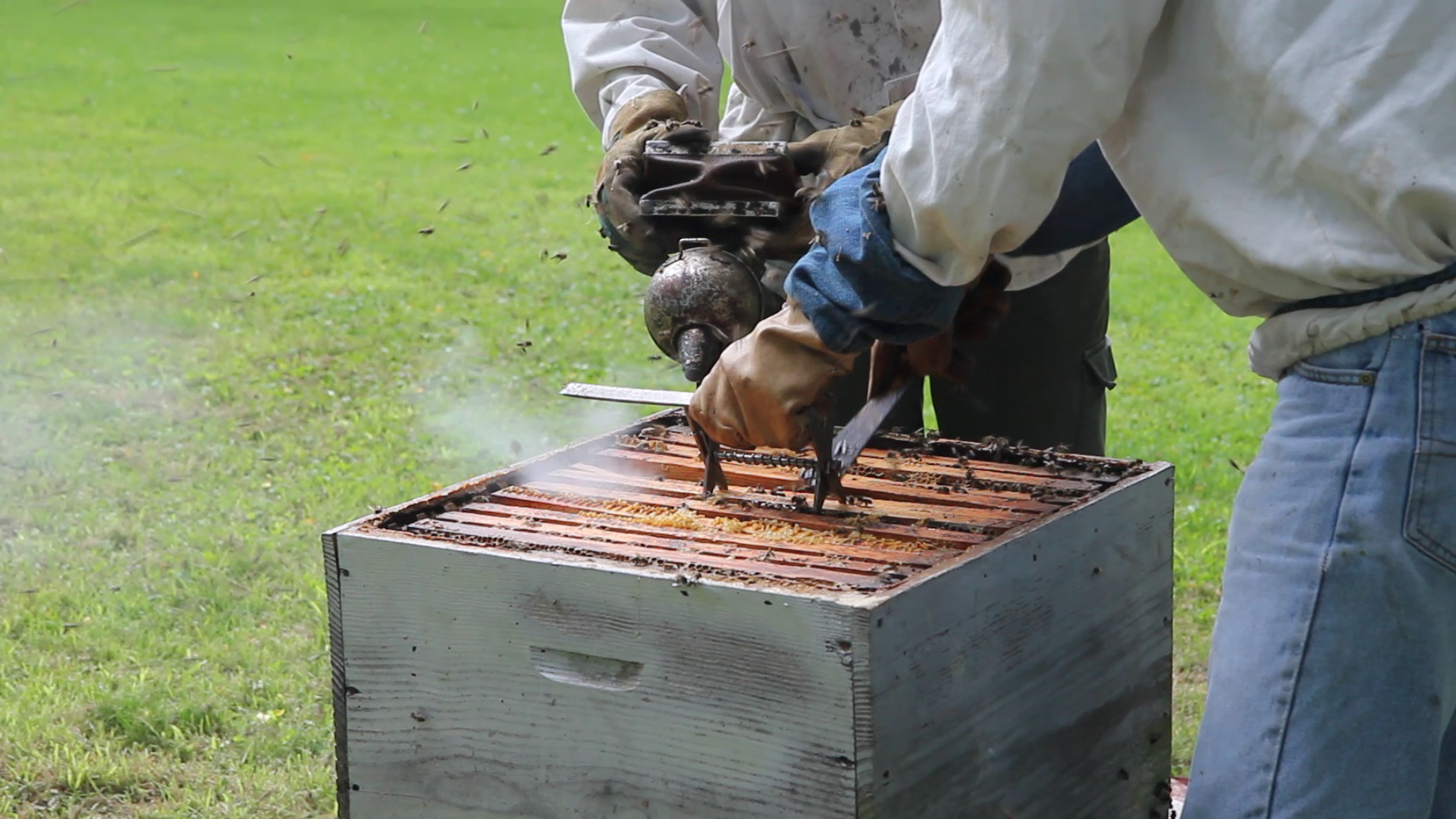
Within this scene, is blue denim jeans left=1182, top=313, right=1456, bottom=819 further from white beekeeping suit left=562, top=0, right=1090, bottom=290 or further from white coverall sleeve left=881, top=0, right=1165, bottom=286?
white beekeeping suit left=562, top=0, right=1090, bottom=290

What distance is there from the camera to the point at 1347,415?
162 centimetres

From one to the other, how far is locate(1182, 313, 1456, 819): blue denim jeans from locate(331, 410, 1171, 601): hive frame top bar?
378 millimetres

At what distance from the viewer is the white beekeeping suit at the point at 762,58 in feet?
8.87

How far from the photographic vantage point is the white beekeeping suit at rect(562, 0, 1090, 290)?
2705mm

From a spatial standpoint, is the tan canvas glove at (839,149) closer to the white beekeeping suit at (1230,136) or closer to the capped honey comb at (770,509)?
the capped honey comb at (770,509)

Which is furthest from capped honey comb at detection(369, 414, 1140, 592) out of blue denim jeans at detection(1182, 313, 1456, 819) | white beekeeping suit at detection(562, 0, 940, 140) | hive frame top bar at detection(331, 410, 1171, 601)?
white beekeeping suit at detection(562, 0, 940, 140)

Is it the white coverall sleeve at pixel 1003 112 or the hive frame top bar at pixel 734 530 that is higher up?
the white coverall sleeve at pixel 1003 112

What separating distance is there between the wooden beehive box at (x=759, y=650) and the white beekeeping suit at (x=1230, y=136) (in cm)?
45

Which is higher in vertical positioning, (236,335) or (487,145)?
(487,145)

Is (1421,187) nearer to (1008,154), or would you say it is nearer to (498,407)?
(1008,154)

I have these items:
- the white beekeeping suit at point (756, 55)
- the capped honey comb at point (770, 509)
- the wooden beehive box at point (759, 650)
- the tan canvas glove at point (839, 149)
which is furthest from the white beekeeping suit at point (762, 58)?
the wooden beehive box at point (759, 650)

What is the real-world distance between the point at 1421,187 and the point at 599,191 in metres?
1.40

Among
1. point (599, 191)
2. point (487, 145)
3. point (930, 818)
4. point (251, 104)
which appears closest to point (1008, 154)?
point (930, 818)

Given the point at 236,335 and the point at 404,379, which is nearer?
the point at 404,379
